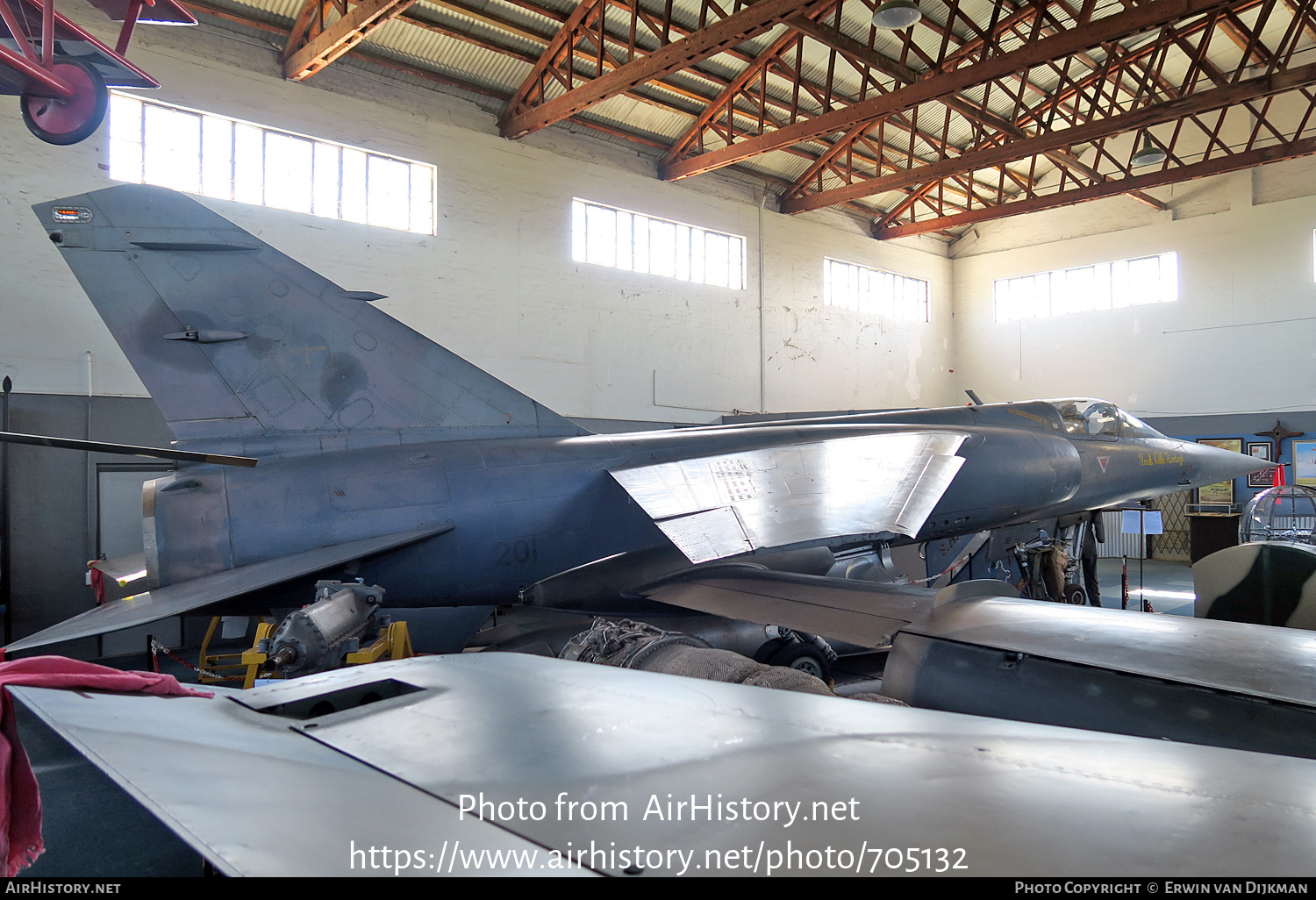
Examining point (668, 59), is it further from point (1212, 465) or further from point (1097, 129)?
point (1212, 465)

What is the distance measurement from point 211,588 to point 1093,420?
943 cm

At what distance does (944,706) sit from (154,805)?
2847 mm

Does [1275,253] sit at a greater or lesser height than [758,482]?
greater

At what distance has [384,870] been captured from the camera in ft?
3.35

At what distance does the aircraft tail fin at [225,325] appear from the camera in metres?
5.16

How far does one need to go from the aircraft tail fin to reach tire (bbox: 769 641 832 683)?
362cm

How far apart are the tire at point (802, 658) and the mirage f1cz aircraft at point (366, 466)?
1.16 meters

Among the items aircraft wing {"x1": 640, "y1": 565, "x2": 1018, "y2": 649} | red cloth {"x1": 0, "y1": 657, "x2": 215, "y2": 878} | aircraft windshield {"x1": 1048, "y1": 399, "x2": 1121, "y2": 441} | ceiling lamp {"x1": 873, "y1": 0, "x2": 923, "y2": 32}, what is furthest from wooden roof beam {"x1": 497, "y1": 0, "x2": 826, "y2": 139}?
red cloth {"x1": 0, "y1": 657, "x2": 215, "y2": 878}

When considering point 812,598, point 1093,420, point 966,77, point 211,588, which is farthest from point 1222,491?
point 211,588

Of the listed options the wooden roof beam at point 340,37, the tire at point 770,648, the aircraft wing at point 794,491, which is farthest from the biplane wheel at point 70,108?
the tire at point 770,648

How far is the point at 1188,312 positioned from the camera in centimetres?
1867

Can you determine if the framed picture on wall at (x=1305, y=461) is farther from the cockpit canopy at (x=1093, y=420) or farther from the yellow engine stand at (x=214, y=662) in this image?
the yellow engine stand at (x=214, y=662)

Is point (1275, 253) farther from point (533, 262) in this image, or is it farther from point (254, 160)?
point (254, 160)

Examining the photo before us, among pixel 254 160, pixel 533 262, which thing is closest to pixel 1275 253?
pixel 533 262
